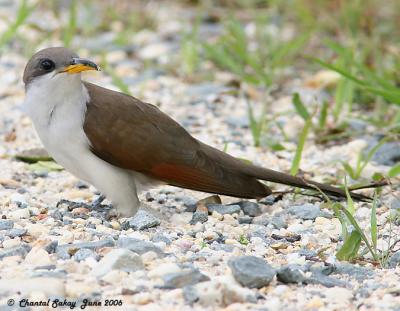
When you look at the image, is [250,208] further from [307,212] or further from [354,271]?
[354,271]

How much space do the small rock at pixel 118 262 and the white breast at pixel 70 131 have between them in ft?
3.17

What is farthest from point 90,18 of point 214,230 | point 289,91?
point 214,230

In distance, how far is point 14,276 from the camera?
3.40 metres

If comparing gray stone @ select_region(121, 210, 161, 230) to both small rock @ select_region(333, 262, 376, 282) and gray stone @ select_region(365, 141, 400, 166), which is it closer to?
small rock @ select_region(333, 262, 376, 282)

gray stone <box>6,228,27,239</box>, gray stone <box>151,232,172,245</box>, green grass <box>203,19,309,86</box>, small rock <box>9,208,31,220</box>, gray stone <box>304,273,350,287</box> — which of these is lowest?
small rock <box>9,208,31,220</box>

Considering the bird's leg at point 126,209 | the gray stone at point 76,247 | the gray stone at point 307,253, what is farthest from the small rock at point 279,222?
the gray stone at point 76,247

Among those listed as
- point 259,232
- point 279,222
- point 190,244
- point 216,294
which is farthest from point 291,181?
point 216,294

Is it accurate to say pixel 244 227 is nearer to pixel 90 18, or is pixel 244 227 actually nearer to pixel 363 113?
pixel 363 113

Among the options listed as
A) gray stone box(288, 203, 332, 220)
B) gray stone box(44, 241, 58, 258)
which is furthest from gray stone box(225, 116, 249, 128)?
gray stone box(44, 241, 58, 258)

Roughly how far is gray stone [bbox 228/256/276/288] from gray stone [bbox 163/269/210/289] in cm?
11

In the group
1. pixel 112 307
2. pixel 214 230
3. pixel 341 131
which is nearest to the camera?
pixel 112 307

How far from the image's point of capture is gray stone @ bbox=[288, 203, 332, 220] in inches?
178

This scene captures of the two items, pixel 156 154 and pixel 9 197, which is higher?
pixel 156 154

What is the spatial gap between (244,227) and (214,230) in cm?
18
